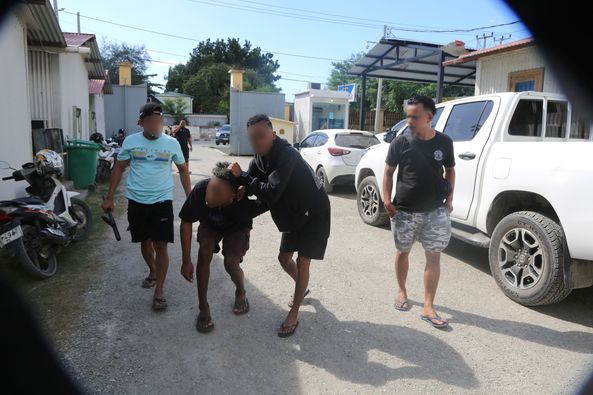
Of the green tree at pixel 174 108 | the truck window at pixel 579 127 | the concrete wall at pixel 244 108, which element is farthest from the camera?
the green tree at pixel 174 108

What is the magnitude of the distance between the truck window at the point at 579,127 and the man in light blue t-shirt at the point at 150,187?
15.1 feet

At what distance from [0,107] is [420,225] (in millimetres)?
5710

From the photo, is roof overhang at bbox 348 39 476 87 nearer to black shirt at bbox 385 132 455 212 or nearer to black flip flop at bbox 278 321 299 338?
black shirt at bbox 385 132 455 212

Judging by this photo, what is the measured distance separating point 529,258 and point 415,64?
43.2 ft

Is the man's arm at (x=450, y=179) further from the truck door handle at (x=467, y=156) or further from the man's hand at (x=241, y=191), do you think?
the man's hand at (x=241, y=191)

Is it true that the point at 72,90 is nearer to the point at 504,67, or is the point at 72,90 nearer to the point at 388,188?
the point at 388,188

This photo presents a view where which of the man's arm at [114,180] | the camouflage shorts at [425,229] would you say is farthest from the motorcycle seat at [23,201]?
the camouflage shorts at [425,229]

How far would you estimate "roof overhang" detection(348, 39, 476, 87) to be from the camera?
13.9 metres

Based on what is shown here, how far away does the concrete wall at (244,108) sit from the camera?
2050 cm

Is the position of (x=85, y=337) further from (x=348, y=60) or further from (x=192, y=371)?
(x=348, y=60)

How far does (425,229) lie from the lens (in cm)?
394

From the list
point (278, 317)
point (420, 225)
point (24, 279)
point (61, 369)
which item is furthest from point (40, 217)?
point (420, 225)

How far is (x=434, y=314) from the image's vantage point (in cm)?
382

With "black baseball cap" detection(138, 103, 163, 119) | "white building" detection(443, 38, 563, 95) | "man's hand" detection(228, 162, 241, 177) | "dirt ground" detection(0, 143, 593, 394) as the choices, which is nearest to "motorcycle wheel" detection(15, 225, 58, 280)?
"dirt ground" detection(0, 143, 593, 394)
